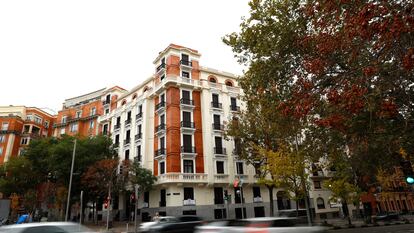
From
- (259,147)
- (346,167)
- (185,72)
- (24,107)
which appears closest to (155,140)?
(185,72)

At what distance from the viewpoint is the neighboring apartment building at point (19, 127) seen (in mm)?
60312

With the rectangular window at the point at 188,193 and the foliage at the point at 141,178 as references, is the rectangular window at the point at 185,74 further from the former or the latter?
the rectangular window at the point at 188,193

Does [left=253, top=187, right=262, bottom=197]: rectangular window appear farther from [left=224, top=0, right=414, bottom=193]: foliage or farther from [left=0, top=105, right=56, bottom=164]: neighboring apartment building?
[left=0, top=105, right=56, bottom=164]: neighboring apartment building

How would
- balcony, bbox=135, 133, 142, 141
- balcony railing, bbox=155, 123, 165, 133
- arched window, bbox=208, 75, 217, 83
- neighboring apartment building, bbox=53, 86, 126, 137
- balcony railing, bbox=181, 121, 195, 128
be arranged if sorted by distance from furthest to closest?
→ neighboring apartment building, bbox=53, 86, 126, 137, arched window, bbox=208, 75, 217, 83, balcony, bbox=135, 133, 142, 141, balcony railing, bbox=155, 123, 165, 133, balcony railing, bbox=181, 121, 195, 128

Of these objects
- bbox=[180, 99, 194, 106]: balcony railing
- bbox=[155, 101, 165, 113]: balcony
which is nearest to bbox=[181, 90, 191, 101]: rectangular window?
bbox=[180, 99, 194, 106]: balcony railing

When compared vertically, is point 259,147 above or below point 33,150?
below

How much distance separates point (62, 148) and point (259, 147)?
2290 cm

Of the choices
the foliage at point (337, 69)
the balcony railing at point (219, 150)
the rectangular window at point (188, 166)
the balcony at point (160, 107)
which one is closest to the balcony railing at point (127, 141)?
the balcony at point (160, 107)

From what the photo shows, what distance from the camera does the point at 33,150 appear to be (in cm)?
3662

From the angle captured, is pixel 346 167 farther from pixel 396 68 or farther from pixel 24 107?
pixel 24 107

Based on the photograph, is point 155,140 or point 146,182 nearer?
point 146,182

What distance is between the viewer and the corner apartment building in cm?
3262

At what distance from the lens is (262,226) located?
30.6ft

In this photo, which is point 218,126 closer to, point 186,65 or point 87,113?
point 186,65
